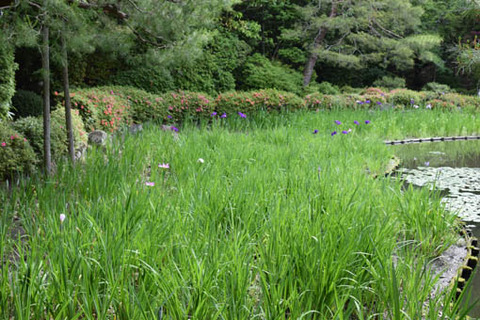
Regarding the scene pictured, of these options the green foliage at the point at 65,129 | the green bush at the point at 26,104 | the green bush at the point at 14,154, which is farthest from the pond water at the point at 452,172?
the green bush at the point at 26,104

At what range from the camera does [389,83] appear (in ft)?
50.0

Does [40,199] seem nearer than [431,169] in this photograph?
Yes

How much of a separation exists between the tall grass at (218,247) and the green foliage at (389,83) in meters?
11.8

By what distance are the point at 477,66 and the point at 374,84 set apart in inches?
131

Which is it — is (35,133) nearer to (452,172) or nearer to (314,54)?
(452,172)

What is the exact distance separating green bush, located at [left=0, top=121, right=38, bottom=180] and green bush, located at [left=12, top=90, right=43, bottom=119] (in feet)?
11.0

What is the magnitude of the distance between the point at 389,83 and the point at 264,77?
4.59 metres

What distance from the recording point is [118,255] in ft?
6.57

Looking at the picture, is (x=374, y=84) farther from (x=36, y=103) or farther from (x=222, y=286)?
(x=222, y=286)

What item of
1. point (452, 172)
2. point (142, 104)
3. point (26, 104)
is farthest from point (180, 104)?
point (452, 172)

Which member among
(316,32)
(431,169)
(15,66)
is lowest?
(431,169)

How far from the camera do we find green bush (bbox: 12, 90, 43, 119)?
7.71 meters

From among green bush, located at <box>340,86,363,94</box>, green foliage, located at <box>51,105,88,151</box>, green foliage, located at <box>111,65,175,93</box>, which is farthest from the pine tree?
green foliage, located at <box>51,105,88,151</box>

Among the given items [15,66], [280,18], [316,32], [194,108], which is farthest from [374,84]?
[15,66]
